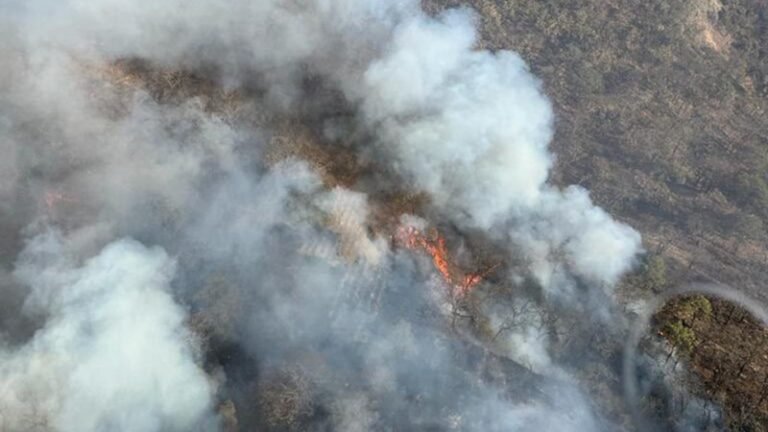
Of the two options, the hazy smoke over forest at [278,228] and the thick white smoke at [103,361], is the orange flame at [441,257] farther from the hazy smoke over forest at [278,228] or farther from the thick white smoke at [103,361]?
the thick white smoke at [103,361]

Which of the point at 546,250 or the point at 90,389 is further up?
the point at 546,250

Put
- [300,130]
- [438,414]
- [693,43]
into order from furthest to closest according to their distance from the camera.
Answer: [693,43], [300,130], [438,414]

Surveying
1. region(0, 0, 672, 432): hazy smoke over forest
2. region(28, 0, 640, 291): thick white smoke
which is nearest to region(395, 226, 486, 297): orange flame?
region(0, 0, 672, 432): hazy smoke over forest

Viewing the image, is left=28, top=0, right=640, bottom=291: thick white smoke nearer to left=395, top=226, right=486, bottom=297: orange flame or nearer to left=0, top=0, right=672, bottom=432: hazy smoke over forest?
left=0, top=0, right=672, bottom=432: hazy smoke over forest

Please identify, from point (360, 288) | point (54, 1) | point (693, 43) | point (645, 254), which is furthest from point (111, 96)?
point (693, 43)

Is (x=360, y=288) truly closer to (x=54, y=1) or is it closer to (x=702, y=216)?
(x=54, y=1)

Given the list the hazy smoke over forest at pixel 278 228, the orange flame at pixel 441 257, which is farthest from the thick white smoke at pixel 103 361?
the orange flame at pixel 441 257

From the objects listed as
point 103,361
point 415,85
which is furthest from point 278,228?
point 415,85
